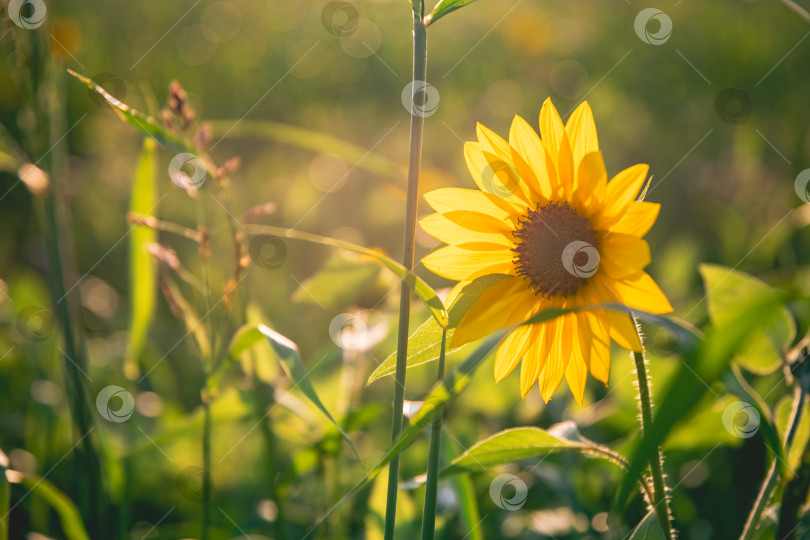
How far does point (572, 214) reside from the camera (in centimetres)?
60

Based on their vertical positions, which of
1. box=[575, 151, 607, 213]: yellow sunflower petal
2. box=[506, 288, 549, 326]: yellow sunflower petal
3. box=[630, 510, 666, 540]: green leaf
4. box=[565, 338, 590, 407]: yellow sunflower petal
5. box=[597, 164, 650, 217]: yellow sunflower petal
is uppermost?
box=[575, 151, 607, 213]: yellow sunflower petal

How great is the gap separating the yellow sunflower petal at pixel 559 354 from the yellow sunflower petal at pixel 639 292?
6 centimetres

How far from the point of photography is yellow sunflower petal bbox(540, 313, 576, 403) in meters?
0.60

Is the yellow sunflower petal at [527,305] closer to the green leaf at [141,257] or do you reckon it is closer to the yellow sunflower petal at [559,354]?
the yellow sunflower petal at [559,354]

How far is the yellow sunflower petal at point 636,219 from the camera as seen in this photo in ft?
1.63

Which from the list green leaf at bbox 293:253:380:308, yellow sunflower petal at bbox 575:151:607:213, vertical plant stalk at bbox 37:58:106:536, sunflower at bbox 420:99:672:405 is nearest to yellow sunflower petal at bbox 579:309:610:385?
sunflower at bbox 420:99:672:405

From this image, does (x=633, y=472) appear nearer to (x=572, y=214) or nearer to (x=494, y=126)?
(x=572, y=214)

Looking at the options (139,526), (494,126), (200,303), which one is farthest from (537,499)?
(494,126)

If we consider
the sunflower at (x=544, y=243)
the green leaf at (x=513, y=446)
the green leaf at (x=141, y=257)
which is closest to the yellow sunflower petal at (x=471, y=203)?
the sunflower at (x=544, y=243)

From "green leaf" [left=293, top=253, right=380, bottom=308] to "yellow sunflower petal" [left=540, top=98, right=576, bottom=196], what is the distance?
0.37m

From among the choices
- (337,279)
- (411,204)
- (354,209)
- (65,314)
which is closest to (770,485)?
(411,204)

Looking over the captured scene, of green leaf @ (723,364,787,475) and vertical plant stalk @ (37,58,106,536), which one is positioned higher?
vertical plant stalk @ (37,58,106,536)

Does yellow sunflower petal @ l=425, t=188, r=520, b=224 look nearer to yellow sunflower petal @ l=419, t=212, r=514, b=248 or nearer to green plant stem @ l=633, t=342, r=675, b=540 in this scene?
yellow sunflower petal @ l=419, t=212, r=514, b=248

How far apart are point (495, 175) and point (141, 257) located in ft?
1.97
